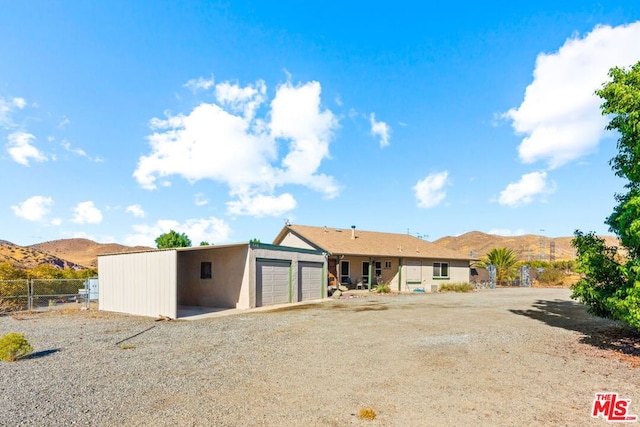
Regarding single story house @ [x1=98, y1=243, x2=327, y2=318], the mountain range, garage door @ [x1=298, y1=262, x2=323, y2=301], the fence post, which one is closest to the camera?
single story house @ [x1=98, y1=243, x2=327, y2=318]

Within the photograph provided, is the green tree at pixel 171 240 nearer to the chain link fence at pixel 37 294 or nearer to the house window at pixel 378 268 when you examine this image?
the chain link fence at pixel 37 294

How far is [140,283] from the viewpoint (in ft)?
53.2

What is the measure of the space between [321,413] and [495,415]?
2425mm

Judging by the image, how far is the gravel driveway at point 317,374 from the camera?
16.6ft

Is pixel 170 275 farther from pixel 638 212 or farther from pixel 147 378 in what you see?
pixel 638 212

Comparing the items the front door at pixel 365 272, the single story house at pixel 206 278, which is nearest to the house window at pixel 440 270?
the front door at pixel 365 272

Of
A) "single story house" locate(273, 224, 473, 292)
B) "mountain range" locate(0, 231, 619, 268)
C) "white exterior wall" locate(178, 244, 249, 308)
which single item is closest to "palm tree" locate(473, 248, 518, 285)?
"mountain range" locate(0, 231, 619, 268)

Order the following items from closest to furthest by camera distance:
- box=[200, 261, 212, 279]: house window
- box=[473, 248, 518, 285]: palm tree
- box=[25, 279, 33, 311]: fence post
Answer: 1. box=[25, 279, 33, 311]: fence post
2. box=[200, 261, 212, 279]: house window
3. box=[473, 248, 518, 285]: palm tree

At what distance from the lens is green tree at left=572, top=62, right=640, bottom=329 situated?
8.01m

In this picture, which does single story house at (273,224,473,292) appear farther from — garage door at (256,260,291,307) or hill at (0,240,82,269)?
hill at (0,240,82,269)

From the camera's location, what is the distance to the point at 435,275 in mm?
30906

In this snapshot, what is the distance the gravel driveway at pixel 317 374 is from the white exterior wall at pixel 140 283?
2457mm

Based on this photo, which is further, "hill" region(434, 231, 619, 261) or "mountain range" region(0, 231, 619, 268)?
"hill" region(434, 231, 619, 261)
